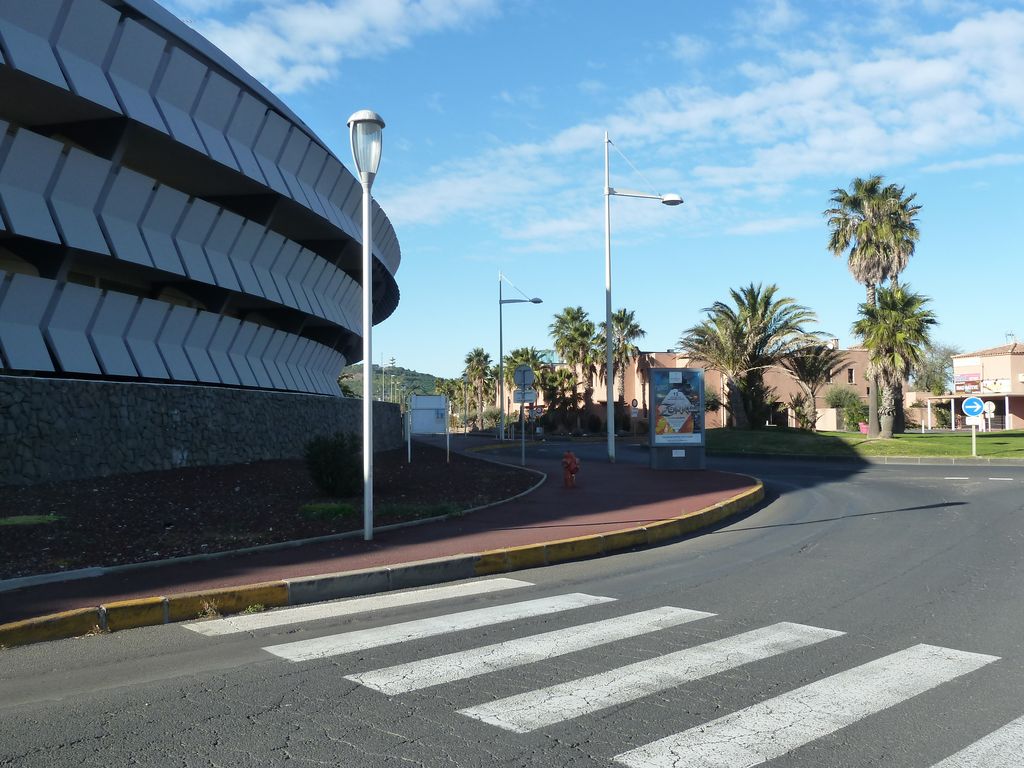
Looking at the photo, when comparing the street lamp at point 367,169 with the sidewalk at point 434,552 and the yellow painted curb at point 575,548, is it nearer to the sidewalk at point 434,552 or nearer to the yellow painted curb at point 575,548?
the sidewalk at point 434,552

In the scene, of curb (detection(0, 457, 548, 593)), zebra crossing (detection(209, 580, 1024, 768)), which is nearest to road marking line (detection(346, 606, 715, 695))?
zebra crossing (detection(209, 580, 1024, 768))

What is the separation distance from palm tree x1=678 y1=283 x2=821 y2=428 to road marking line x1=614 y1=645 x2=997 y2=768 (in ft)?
128

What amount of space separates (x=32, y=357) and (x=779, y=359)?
37.2m

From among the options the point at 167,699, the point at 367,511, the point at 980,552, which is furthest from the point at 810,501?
the point at 167,699

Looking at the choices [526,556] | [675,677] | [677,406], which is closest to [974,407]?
[677,406]

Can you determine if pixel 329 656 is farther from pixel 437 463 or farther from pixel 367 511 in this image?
pixel 437 463

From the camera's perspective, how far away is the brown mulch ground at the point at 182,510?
30.9 ft

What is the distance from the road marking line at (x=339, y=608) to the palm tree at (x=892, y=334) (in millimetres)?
32450

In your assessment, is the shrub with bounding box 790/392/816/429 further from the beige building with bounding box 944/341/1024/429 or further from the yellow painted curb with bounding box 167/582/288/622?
the yellow painted curb with bounding box 167/582/288/622

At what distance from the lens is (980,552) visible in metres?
10.0

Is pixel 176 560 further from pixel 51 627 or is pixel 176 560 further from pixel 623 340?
pixel 623 340

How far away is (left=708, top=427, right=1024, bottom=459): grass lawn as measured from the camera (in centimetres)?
3112

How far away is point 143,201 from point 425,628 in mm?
15193

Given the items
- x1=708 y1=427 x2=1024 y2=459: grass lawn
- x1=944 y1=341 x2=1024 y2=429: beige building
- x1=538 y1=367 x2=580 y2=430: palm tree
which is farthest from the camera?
x1=538 y1=367 x2=580 y2=430: palm tree
